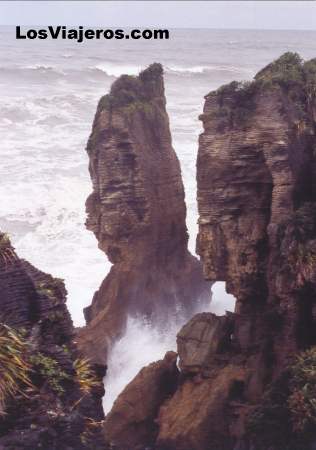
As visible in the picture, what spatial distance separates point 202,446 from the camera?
37.0ft

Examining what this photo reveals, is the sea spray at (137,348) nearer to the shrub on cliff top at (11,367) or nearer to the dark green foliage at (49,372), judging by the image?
the dark green foliage at (49,372)

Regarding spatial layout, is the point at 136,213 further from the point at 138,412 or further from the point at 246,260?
the point at 138,412

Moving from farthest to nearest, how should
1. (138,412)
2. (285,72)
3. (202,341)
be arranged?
(285,72) < (202,341) < (138,412)

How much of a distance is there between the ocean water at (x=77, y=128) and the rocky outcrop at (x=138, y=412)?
6.46 ft

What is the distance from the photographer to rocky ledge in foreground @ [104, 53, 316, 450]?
11.1 meters

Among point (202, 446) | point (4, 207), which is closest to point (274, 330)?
point (202, 446)

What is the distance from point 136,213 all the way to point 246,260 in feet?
12.4

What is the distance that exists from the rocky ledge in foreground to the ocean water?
2444 millimetres

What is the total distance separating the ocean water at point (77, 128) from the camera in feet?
67.2

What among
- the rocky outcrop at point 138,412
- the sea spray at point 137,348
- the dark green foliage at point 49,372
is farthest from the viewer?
the sea spray at point 137,348

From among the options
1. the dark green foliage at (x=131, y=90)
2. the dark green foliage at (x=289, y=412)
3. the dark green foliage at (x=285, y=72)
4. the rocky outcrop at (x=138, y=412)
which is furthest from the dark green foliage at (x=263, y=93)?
the rocky outcrop at (x=138, y=412)

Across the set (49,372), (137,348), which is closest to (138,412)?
(137,348)

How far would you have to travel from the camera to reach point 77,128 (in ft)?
124

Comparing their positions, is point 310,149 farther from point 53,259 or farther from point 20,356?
point 53,259
